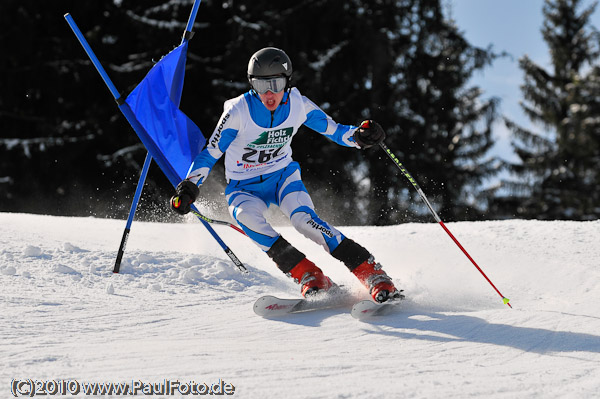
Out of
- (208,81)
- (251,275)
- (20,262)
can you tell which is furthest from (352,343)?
(208,81)

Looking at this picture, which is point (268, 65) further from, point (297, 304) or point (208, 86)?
point (208, 86)

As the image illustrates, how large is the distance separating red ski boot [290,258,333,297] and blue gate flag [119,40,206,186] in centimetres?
134

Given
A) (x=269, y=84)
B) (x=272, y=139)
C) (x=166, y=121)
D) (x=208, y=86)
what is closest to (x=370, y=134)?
(x=272, y=139)

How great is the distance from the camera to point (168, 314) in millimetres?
3891

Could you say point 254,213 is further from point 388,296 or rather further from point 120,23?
point 120,23

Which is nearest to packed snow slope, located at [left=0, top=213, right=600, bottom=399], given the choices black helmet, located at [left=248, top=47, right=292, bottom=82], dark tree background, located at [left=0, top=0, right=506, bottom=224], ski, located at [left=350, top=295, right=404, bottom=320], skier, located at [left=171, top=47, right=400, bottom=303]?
ski, located at [left=350, top=295, right=404, bottom=320]

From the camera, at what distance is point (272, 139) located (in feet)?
14.6

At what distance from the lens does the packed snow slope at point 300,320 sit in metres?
2.80

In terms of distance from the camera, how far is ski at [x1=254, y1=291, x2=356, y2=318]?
391cm

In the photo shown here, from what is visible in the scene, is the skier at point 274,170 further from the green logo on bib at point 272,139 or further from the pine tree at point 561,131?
the pine tree at point 561,131

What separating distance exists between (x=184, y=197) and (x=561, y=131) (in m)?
21.2

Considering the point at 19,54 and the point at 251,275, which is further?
the point at 19,54

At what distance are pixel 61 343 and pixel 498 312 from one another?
2.46 metres

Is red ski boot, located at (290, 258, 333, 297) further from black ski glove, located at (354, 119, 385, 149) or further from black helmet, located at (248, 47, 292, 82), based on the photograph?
black helmet, located at (248, 47, 292, 82)
